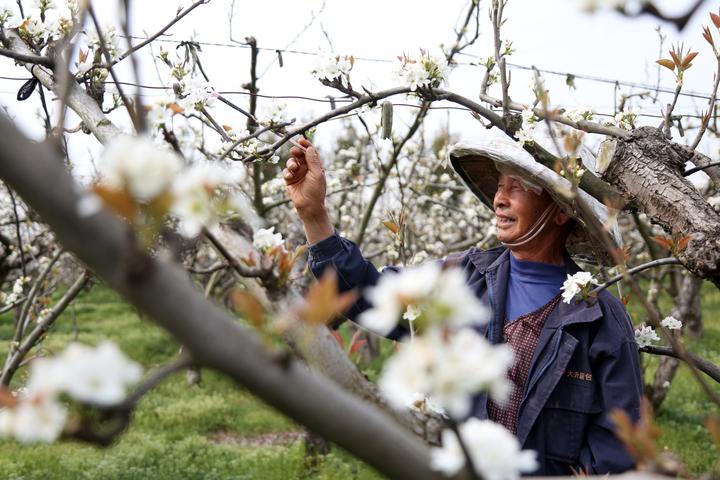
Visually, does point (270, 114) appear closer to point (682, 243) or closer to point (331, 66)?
point (331, 66)

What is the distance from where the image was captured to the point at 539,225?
7.75ft

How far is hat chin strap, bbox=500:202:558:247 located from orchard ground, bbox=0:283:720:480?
2408mm

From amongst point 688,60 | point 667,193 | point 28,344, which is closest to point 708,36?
point 688,60

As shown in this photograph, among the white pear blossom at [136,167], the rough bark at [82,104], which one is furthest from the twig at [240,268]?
the rough bark at [82,104]

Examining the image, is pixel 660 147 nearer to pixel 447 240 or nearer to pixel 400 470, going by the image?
pixel 400 470

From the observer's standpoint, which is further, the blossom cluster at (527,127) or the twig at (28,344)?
the twig at (28,344)

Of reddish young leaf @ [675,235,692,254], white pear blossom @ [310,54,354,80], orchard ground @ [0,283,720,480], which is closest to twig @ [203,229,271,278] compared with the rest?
reddish young leaf @ [675,235,692,254]

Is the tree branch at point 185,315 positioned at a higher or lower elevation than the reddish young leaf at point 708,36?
lower

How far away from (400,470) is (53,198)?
Result: 0.37 m

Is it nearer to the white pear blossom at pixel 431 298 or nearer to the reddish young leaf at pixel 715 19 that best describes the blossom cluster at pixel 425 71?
the reddish young leaf at pixel 715 19

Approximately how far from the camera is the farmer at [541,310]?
208cm

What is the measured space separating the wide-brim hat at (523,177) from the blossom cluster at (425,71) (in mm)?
340

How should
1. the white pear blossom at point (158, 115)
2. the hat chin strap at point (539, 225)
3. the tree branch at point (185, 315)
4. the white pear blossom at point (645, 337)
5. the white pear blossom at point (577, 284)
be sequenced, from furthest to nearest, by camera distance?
the hat chin strap at point (539, 225), the white pear blossom at point (645, 337), the white pear blossom at point (577, 284), the white pear blossom at point (158, 115), the tree branch at point (185, 315)

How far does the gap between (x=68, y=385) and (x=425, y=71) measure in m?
1.69
